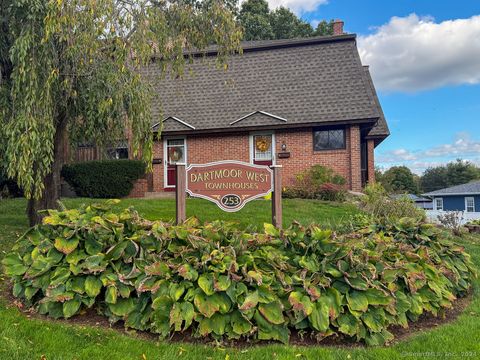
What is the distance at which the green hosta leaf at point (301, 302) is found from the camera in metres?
3.37

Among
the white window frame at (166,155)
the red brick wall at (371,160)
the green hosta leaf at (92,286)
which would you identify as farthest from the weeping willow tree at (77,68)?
the red brick wall at (371,160)

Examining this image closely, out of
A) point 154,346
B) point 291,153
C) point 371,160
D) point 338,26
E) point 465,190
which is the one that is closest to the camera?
point 154,346

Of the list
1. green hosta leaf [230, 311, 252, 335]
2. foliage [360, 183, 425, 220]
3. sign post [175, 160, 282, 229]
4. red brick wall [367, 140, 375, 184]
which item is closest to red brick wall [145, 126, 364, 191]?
red brick wall [367, 140, 375, 184]

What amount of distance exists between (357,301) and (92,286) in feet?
8.28

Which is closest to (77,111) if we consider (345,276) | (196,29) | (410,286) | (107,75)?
(107,75)

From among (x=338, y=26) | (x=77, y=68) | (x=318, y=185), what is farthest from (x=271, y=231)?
(x=338, y=26)

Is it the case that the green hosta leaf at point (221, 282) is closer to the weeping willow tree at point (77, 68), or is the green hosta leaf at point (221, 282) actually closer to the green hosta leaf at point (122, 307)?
the green hosta leaf at point (122, 307)

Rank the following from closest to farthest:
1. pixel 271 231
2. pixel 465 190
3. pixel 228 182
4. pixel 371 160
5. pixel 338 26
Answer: pixel 271 231 → pixel 228 182 → pixel 371 160 → pixel 338 26 → pixel 465 190

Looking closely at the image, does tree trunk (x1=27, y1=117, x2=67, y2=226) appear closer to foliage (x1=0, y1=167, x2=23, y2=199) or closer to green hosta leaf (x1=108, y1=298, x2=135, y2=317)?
green hosta leaf (x1=108, y1=298, x2=135, y2=317)

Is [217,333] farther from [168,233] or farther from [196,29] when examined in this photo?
[196,29]

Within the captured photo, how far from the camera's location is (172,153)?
1488 centimetres

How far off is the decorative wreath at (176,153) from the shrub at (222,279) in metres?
10.5

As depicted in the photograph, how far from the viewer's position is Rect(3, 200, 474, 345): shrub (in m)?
3.39

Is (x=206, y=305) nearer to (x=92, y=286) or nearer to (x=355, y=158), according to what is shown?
(x=92, y=286)
